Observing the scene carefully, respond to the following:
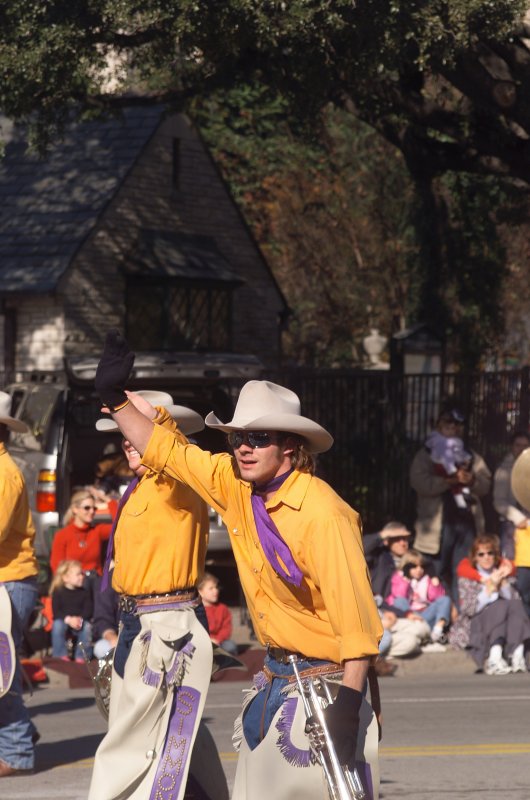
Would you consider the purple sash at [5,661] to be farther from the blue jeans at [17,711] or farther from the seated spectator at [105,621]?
the seated spectator at [105,621]

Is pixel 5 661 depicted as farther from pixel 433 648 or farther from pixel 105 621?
pixel 433 648

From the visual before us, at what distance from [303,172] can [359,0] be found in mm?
21683

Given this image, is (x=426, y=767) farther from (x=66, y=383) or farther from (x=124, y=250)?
(x=124, y=250)

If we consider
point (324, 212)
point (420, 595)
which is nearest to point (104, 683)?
point (420, 595)

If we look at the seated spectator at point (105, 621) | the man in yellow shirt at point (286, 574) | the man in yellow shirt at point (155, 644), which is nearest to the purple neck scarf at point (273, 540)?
the man in yellow shirt at point (286, 574)

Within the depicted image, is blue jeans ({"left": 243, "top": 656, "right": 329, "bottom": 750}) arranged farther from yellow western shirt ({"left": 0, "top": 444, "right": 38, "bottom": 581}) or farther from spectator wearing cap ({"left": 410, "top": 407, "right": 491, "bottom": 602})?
spectator wearing cap ({"left": 410, "top": 407, "right": 491, "bottom": 602})

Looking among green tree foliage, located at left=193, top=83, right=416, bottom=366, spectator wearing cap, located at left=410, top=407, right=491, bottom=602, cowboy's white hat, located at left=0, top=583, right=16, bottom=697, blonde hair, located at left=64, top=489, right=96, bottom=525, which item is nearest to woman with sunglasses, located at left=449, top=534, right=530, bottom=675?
spectator wearing cap, located at left=410, top=407, right=491, bottom=602

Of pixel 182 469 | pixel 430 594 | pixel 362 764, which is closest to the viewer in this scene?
pixel 362 764

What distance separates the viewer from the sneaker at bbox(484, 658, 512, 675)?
43.3 feet

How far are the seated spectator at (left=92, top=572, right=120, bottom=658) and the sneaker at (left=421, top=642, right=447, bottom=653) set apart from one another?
10.2 feet

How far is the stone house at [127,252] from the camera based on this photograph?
22.2 metres

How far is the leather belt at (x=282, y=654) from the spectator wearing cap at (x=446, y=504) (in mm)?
9974

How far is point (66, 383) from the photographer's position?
1445cm

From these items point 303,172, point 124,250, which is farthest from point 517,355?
point 124,250
